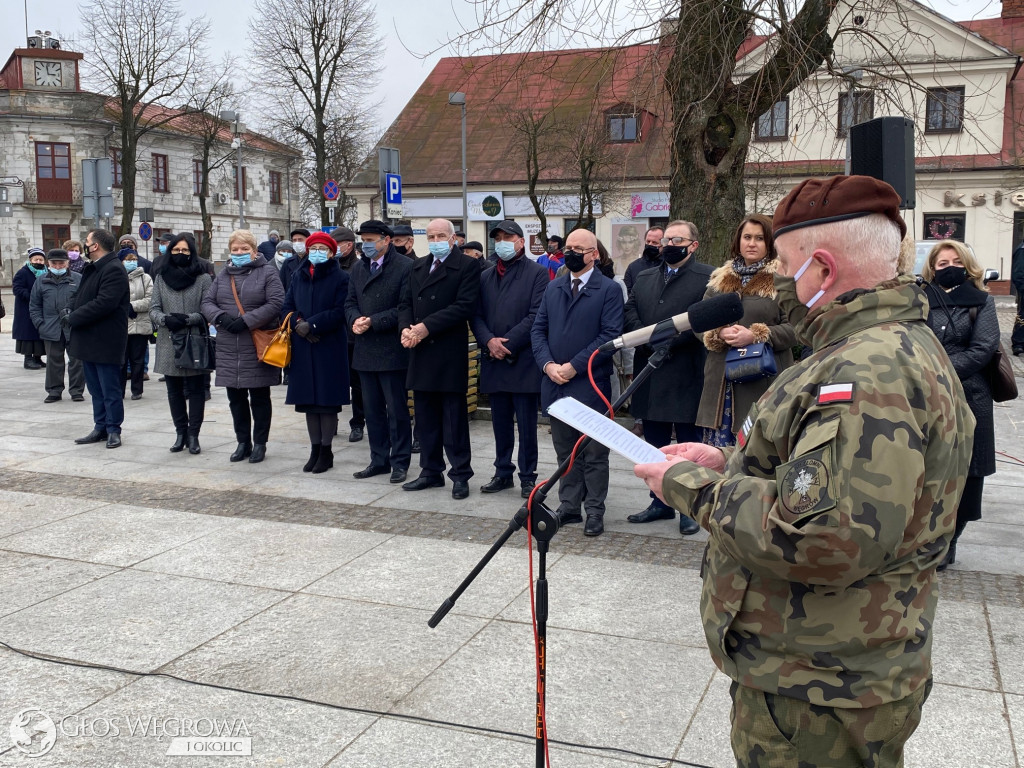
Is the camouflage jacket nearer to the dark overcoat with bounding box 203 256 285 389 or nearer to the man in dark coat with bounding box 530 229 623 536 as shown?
the man in dark coat with bounding box 530 229 623 536

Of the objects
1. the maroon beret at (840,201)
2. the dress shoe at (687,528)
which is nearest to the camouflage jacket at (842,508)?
the maroon beret at (840,201)

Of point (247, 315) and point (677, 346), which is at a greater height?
point (247, 315)

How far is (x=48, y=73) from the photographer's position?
49062mm

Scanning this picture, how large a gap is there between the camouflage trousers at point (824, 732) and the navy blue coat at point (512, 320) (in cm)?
528

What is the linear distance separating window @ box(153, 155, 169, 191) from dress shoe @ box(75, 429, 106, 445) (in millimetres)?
46021

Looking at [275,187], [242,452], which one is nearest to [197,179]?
[275,187]

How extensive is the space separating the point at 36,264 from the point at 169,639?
38.7ft

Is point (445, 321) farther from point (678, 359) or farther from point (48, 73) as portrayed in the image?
point (48, 73)

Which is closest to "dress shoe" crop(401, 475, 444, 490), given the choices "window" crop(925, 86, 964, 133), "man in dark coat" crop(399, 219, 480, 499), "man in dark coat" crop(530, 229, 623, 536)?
"man in dark coat" crop(399, 219, 480, 499)

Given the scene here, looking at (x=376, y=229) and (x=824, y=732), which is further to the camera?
(x=376, y=229)

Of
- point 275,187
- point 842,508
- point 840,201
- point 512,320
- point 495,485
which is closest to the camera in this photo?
point 842,508

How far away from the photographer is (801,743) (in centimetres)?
204

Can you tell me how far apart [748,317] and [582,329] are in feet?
4.38

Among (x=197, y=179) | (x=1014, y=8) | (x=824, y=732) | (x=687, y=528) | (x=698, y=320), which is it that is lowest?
A: (x=687, y=528)
